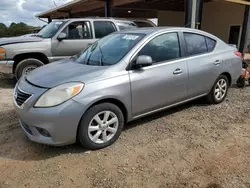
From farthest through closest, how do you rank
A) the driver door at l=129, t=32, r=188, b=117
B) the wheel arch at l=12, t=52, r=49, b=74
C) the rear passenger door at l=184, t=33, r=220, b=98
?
the wheel arch at l=12, t=52, r=49, b=74 → the rear passenger door at l=184, t=33, r=220, b=98 → the driver door at l=129, t=32, r=188, b=117

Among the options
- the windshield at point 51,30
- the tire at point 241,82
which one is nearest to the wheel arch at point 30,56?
the windshield at point 51,30

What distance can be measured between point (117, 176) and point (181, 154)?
969 millimetres

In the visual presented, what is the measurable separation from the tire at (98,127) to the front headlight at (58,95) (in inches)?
12.6

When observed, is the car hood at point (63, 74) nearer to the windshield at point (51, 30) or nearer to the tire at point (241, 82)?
the windshield at point (51, 30)

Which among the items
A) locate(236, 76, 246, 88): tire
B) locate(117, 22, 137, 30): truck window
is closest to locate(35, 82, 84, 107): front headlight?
locate(236, 76, 246, 88): tire

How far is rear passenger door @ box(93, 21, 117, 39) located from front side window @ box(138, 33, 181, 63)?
12.3 ft

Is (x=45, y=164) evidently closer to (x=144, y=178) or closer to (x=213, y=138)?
(x=144, y=178)

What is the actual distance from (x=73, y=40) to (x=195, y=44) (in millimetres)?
3920

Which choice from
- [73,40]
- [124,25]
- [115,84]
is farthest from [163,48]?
[124,25]

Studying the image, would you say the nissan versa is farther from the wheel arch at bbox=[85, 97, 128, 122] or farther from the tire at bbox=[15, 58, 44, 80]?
the tire at bbox=[15, 58, 44, 80]

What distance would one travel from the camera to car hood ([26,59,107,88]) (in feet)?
10.8

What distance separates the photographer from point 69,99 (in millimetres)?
3080

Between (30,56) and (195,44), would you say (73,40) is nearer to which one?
(30,56)

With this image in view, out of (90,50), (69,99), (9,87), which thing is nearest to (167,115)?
(90,50)
